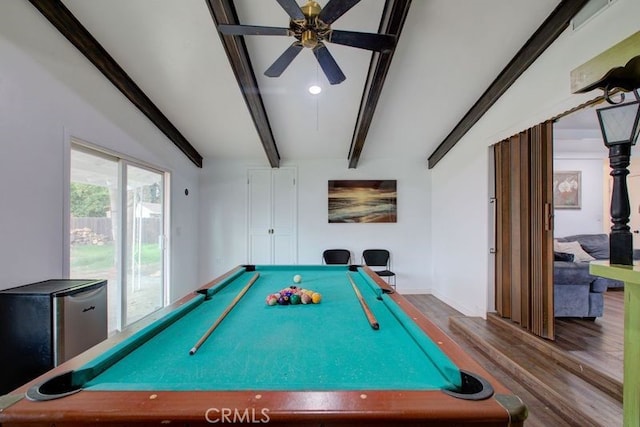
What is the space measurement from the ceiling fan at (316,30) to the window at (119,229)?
2052 millimetres

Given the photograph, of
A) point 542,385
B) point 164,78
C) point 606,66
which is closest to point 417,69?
point 606,66

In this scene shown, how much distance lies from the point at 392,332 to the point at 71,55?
131 inches

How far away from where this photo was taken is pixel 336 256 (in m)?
4.85

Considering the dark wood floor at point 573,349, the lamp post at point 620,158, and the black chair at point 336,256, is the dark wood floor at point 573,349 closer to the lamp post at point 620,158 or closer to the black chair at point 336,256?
the lamp post at point 620,158

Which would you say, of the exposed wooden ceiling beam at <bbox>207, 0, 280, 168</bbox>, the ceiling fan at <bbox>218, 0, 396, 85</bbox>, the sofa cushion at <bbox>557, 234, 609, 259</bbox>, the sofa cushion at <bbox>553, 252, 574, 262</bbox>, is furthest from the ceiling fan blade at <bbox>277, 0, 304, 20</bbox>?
the sofa cushion at <bbox>557, 234, 609, 259</bbox>

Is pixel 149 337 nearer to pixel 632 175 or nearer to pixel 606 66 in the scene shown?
pixel 606 66

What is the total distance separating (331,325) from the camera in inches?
55.5

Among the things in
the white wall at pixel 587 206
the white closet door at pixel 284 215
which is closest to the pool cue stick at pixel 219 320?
the white closet door at pixel 284 215

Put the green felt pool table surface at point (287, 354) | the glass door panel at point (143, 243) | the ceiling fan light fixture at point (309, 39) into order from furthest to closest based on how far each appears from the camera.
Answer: the glass door panel at point (143, 243) → the ceiling fan light fixture at point (309, 39) → the green felt pool table surface at point (287, 354)

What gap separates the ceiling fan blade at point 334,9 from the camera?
1.70 m

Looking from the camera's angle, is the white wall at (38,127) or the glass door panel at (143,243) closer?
the white wall at (38,127)

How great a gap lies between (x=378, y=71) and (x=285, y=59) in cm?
108

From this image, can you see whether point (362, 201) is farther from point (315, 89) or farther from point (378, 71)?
point (378, 71)

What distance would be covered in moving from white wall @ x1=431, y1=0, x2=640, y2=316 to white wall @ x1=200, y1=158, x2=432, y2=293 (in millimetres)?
275
